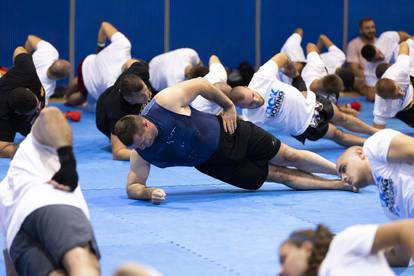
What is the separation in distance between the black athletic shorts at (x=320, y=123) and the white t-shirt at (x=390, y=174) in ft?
Answer: 12.5

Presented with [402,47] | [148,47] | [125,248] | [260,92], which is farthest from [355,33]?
[125,248]

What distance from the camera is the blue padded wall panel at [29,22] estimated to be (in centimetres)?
1321

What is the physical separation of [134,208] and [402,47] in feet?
15.1

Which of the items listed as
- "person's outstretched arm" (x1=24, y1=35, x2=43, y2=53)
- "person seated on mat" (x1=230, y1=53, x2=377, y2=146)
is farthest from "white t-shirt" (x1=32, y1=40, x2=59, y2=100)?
"person seated on mat" (x1=230, y1=53, x2=377, y2=146)

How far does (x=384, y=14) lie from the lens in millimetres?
15195

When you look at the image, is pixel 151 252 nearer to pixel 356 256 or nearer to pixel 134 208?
pixel 134 208

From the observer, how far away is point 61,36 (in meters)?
13.5

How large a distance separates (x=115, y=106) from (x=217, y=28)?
17.8 ft

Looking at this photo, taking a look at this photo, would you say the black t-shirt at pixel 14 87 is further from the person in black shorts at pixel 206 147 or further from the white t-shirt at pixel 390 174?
the white t-shirt at pixel 390 174

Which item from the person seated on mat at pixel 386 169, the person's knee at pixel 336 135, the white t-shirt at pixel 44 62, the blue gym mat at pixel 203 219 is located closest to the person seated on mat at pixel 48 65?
the white t-shirt at pixel 44 62

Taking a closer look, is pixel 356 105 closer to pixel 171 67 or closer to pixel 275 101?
pixel 171 67

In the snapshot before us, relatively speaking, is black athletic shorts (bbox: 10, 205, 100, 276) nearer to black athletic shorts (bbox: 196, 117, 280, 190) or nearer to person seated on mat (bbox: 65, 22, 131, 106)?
black athletic shorts (bbox: 196, 117, 280, 190)

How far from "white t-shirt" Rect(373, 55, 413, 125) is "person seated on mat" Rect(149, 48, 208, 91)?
2111 millimetres

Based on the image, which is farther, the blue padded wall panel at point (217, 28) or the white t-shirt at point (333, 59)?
the blue padded wall panel at point (217, 28)
